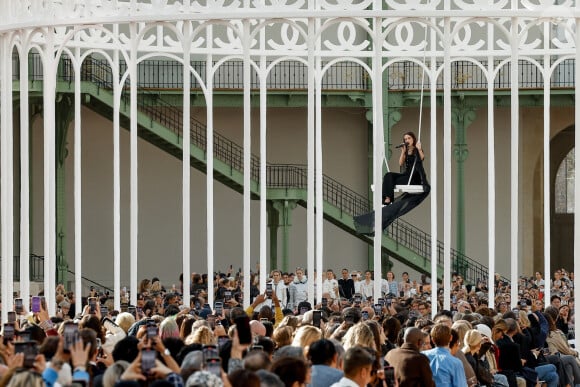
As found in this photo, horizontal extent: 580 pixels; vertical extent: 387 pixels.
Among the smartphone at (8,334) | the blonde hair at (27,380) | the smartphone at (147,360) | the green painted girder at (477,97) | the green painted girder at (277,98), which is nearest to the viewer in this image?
the blonde hair at (27,380)

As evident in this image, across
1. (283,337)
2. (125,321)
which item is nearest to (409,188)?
(125,321)

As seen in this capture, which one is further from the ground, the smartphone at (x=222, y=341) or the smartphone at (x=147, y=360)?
the smartphone at (x=147, y=360)

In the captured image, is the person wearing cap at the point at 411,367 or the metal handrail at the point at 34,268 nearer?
the person wearing cap at the point at 411,367

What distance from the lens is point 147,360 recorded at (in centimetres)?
918

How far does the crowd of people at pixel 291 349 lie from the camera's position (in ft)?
31.1

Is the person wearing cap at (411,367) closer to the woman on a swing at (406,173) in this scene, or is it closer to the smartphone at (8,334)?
the smartphone at (8,334)

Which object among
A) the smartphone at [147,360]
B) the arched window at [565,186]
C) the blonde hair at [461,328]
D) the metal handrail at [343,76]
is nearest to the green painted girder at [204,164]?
the metal handrail at [343,76]

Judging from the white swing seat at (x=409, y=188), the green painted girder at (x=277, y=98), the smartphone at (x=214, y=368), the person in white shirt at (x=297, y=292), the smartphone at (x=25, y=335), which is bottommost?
the person in white shirt at (x=297, y=292)

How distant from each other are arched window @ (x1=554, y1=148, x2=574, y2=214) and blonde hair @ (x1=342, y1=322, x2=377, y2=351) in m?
30.0

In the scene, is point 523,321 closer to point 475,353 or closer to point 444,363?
point 475,353

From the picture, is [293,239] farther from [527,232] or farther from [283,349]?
[283,349]

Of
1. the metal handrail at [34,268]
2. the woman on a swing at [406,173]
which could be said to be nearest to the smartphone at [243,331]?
the woman on a swing at [406,173]

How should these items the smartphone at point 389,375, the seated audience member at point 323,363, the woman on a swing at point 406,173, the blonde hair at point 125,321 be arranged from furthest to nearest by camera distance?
1. the woman on a swing at point 406,173
2. the blonde hair at point 125,321
3. the seated audience member at point 323,363
4. the smartphone at point 389,375

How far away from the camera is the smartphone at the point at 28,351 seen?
30.5ft
